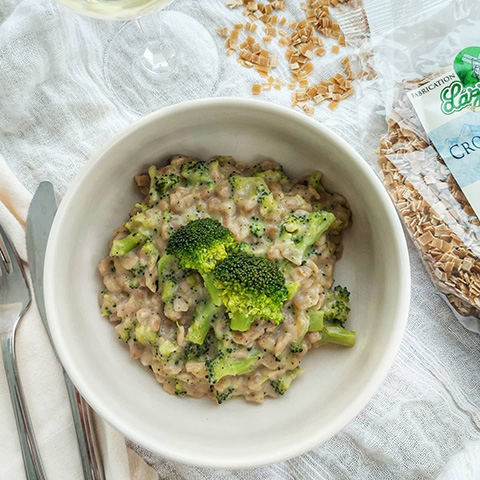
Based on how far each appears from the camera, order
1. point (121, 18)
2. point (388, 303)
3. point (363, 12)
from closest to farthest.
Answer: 1. point (388, 303)
2. point (121, 18)
3. point (363, 12)

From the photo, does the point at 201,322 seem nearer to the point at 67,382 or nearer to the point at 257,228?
the point at 257,228

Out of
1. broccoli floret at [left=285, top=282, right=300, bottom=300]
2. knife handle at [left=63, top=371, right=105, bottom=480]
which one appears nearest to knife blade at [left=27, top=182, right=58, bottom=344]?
knife handle at [left=63, top=371, right=105, bottom=480]

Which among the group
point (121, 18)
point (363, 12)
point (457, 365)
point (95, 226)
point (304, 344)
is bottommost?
point (457, 365)

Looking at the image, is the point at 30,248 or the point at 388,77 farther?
the point at 388,77

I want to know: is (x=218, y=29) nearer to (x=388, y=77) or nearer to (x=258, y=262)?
(x=388, y=77)

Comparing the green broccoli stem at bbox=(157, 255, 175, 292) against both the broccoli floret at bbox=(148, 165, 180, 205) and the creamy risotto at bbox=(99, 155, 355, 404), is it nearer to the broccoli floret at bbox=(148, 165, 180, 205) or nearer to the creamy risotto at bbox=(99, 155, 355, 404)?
the creamy risotto at bbox=(99, 155, 355, 404)

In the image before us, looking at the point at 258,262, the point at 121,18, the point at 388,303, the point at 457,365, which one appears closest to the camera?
the point at 258,262

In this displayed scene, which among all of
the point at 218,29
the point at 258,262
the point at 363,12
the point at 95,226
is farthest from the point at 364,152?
the point at 95,226

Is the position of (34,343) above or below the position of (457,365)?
above
